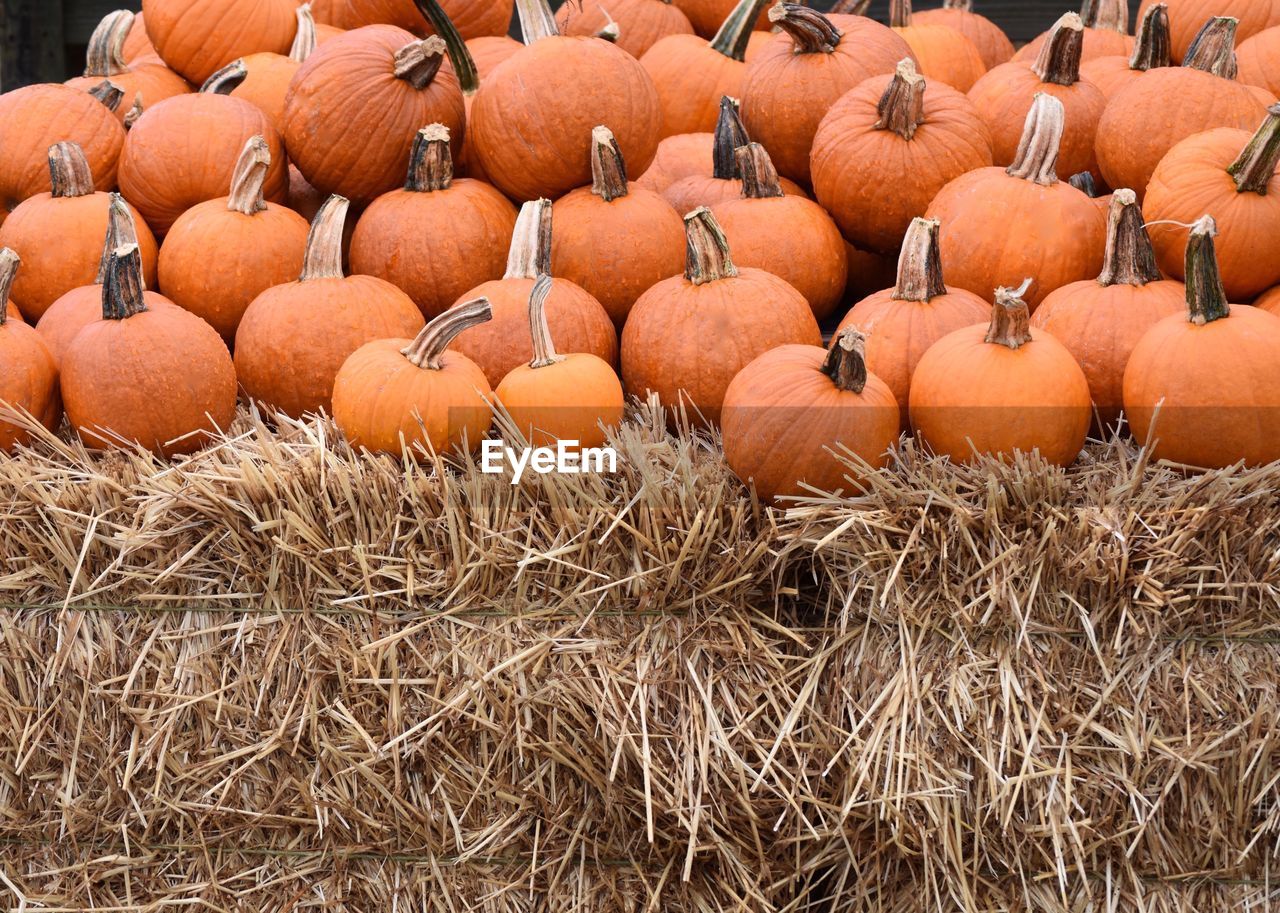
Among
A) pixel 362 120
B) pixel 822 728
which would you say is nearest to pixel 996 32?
pixel 362 120

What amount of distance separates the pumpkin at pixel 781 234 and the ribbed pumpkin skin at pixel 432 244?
516mm

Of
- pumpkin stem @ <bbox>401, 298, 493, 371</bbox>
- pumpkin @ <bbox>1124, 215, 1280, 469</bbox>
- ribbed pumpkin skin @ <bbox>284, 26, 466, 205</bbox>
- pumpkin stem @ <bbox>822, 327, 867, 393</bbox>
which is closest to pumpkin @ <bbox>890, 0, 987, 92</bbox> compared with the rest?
ribbed pumpkin skin @ <bbox>284, 26, 466, 205</bbox>

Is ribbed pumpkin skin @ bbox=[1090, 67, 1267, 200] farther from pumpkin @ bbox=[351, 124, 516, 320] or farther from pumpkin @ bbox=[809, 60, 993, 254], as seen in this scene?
pumpkin @ bbox=[351, 124, 516, 320]

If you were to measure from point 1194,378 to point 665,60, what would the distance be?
1.90 meters

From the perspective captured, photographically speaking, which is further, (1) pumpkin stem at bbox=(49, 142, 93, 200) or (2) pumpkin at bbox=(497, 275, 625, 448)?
(1) pumpkin stem at bbox=(49, 142, 93, 200)

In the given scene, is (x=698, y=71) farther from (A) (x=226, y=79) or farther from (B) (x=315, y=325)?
(B) (x=315, y=325)

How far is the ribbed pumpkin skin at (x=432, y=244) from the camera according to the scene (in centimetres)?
249

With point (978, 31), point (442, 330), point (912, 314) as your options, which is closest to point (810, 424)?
point (912, 314)

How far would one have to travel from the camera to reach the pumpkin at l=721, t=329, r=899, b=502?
73.0 inches

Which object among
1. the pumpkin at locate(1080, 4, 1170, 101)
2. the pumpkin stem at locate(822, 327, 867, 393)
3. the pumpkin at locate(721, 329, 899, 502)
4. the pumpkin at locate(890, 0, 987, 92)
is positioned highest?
the pumpkin at locate(1080, 4, 1170, 101)

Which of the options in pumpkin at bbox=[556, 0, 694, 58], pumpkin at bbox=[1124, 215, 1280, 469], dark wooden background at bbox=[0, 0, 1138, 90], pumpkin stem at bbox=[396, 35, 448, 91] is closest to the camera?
pumpkin at bbox=[1124, 215, 1280, 469]

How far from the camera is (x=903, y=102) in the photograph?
8.11ft

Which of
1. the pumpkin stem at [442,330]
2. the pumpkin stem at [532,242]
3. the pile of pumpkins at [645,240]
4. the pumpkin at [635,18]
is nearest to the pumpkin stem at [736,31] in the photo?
the pile of pumpkins at [645,240]

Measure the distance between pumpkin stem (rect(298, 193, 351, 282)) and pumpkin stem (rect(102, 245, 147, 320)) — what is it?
32 cm
